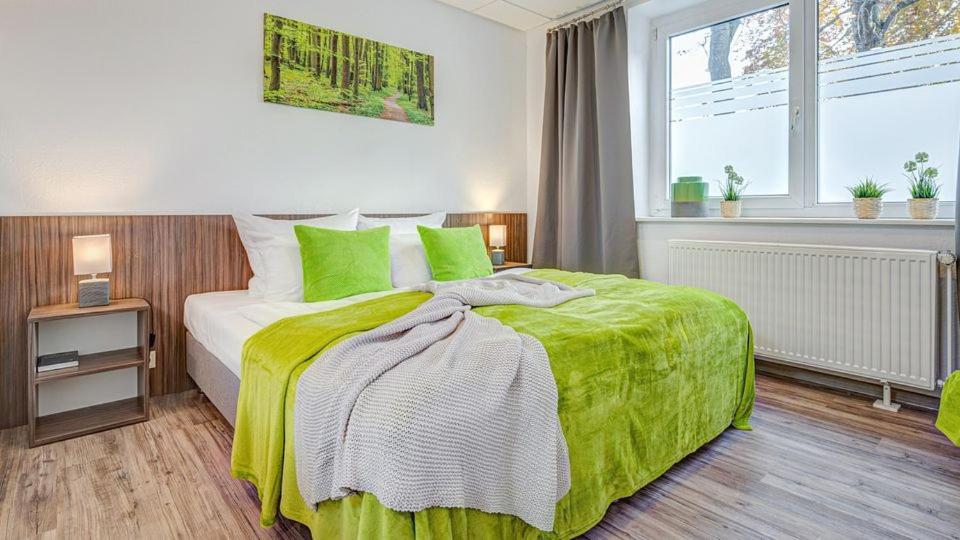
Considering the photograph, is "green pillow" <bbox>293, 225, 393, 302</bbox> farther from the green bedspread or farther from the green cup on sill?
the green cup on sill

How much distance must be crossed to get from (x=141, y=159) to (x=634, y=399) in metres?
2.54

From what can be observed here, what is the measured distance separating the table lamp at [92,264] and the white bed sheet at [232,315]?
37cm

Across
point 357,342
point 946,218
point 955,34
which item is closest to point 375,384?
point 357,342

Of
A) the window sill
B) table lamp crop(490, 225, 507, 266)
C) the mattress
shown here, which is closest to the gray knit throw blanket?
the mattress

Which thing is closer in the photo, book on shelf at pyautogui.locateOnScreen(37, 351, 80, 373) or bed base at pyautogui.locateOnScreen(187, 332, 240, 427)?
bed base at pyautogui.locateOnScreen(187, 332, 240, 427)

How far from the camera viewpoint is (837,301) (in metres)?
2.64

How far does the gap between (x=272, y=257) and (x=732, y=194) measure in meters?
2.73

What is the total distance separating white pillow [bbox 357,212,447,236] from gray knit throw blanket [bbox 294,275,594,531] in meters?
1.73

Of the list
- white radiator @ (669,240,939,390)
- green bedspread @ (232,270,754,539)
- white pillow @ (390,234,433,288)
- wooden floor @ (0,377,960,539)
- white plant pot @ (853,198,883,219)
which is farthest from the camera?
white pillow @ (390,234,433,288)

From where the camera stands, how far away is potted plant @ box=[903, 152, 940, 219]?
2441 millimetres

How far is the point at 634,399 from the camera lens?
1658 mm

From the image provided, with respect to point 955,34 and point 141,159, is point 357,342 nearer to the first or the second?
point 141,159

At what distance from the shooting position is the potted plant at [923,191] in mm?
2441

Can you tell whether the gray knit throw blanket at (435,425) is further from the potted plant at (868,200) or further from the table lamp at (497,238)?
the table lamp at (497,238)
